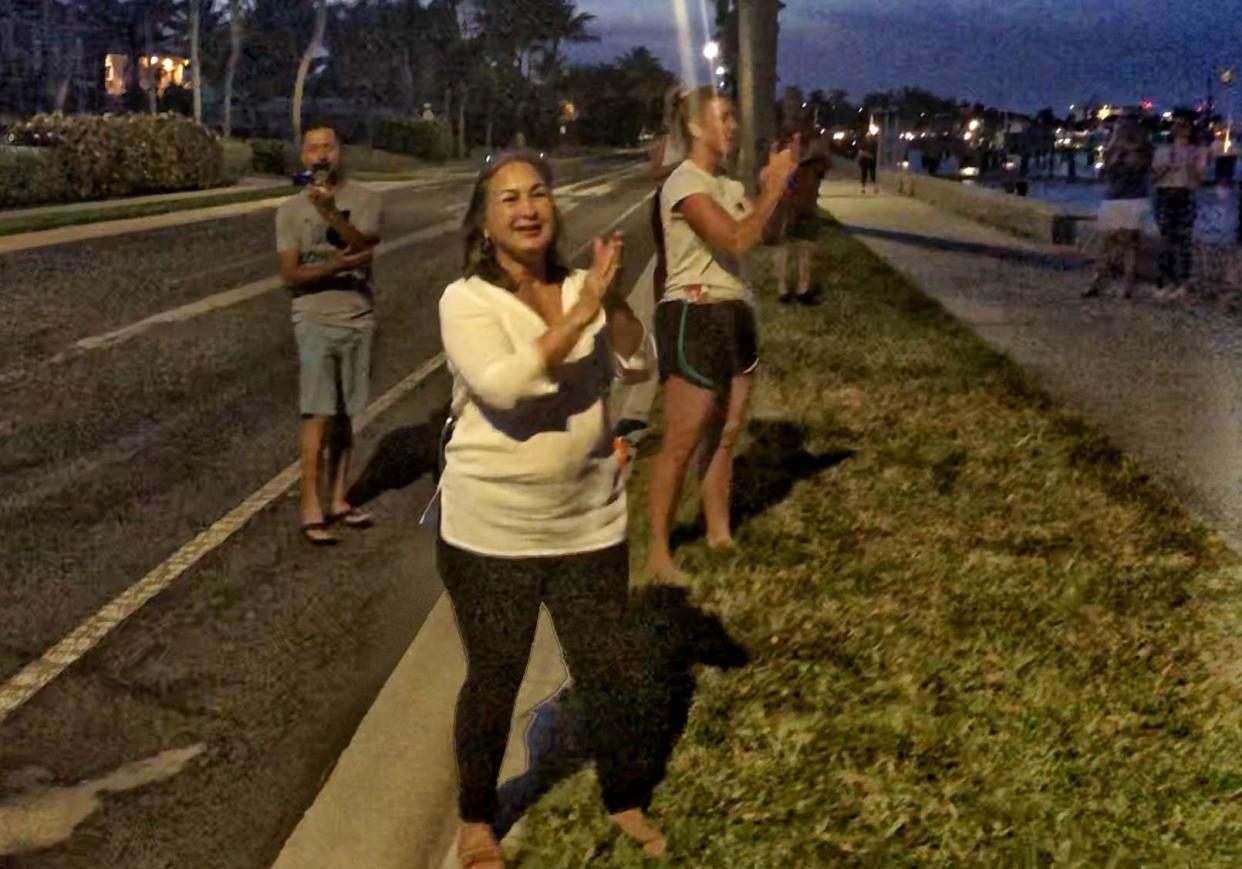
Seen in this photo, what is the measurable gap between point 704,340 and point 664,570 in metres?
0.91

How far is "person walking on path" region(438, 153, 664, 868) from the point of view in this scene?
3.41 meters

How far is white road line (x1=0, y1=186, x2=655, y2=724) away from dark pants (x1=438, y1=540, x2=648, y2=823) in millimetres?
2107

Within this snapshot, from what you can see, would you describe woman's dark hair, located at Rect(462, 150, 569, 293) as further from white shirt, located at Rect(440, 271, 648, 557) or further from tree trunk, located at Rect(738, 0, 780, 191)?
tree trunk, located at Rect(738, 0, 780, 191)

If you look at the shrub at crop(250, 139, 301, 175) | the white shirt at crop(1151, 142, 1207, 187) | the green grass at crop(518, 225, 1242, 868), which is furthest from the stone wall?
the shrub at crop(250, 139, 301, 175)


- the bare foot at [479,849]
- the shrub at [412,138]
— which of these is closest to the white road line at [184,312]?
the bare foot at [479,849]

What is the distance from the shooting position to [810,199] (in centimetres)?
1379

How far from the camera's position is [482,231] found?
3520 mm

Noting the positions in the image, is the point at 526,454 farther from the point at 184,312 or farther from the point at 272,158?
the point at 272,158

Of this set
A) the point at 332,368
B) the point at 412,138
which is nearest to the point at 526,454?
the point at 332,368

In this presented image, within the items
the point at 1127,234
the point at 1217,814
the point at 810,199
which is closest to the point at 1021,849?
the point at 1217,814

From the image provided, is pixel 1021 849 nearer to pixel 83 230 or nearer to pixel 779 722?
pixel 779 722

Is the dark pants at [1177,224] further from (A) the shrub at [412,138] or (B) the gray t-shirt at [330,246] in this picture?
(A) the shrub at [412,138]

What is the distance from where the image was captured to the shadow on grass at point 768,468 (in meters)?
7.02

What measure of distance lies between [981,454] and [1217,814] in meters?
4.24
